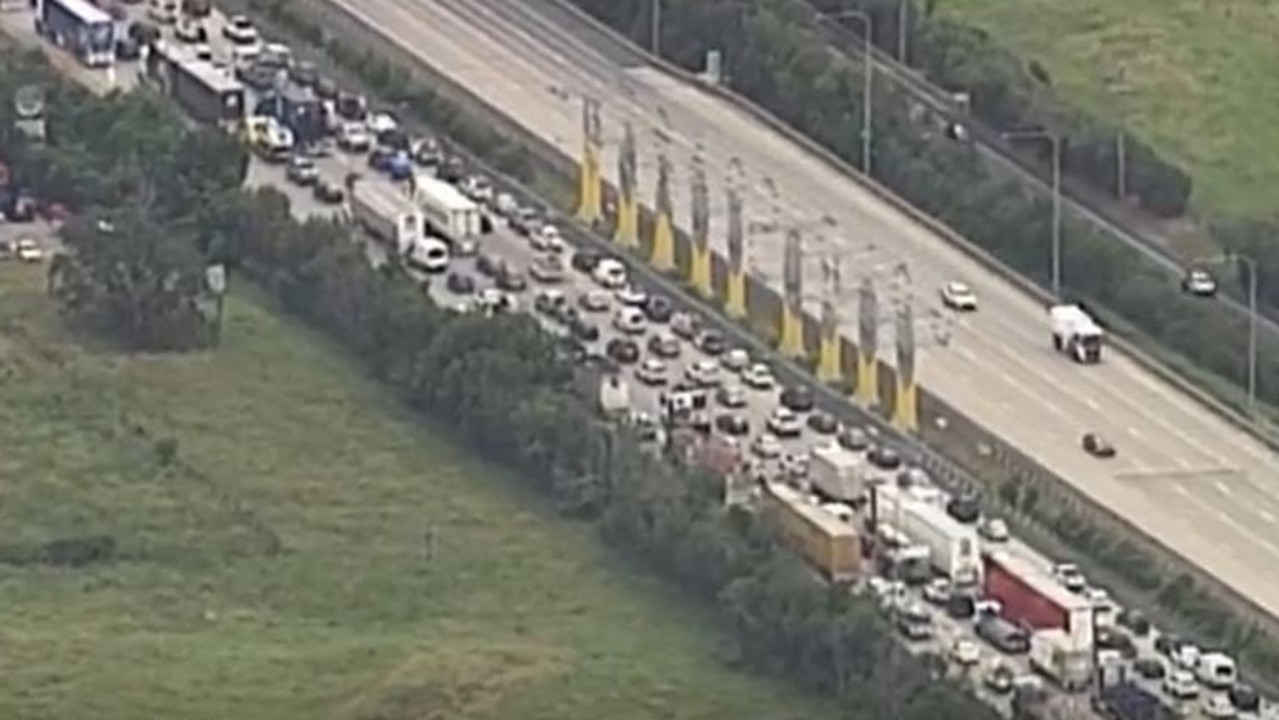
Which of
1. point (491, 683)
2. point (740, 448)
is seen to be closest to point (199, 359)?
point (740, 448)

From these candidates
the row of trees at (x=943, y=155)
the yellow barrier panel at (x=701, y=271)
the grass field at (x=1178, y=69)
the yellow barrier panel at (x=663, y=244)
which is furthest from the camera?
the grass field at (x=1178, y=69)

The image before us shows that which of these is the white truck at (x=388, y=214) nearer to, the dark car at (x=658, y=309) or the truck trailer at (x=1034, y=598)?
the dark car at (x=658, y=309)

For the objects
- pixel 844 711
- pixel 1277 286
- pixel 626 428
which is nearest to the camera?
pixel 844 711

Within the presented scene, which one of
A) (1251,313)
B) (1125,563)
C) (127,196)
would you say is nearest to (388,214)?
(127,196)

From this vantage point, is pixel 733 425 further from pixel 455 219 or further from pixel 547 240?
pixel 455 219

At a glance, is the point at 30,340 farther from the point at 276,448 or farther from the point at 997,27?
the point at 997,27

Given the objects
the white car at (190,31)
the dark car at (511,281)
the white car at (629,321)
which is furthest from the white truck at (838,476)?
the white car at (190,31)

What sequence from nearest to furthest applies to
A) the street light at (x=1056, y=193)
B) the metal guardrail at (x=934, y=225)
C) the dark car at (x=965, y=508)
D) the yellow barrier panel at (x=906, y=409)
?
the dark car at (x=965, y=508) < the yellow barrier panel at (x=906, y=409) < the metal guardrail at (x=934, y=225) < the street light at (x=1056, y=193)
